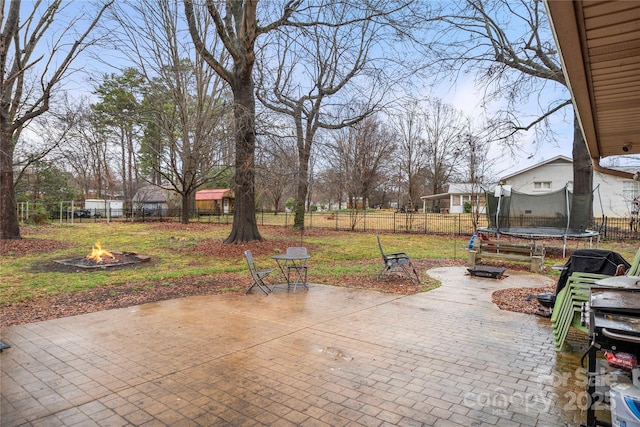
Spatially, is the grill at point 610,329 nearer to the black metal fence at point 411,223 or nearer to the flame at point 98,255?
the flame at point 98,255

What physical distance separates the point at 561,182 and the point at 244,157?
27.8 m

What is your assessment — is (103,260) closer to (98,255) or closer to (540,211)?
(98,255)

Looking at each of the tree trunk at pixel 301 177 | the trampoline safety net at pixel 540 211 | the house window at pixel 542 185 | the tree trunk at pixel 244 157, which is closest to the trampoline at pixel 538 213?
the trampoline safety net at pixel 540 211

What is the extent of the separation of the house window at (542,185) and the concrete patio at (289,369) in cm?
2920

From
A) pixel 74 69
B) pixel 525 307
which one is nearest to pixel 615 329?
pixel 525 307

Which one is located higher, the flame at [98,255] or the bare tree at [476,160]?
the bare tree at [476,160]

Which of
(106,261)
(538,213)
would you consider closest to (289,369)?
(106,261)

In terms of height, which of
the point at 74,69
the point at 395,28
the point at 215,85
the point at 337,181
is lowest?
the point at 337,181

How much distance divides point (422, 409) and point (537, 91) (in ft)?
45.5

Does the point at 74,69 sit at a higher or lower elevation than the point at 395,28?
lower

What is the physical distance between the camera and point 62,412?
2676mm

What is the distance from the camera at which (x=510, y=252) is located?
959 cm

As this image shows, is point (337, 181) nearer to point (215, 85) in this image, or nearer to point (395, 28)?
A: point (215, 85)

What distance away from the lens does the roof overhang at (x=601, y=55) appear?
196 centimetres
